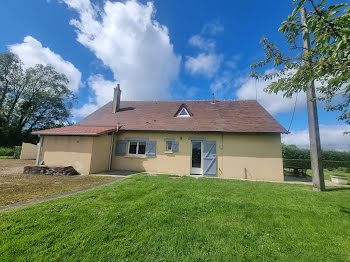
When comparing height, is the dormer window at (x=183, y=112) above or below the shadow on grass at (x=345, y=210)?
above

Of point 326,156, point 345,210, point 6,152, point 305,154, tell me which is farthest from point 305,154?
point 6,152

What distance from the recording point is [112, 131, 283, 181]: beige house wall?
30.6 feet

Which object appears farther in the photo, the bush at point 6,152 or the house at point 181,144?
the bush at point 6,152

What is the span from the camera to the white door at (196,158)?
1020cm

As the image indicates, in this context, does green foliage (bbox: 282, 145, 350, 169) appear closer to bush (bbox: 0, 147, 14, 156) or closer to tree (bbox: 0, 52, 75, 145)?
bush (bbox: 0, 147, 14, 156)

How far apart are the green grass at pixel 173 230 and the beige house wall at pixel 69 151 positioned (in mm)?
5429

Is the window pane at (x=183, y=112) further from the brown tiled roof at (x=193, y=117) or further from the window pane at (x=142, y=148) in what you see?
the window pane at (x=142, y=148)

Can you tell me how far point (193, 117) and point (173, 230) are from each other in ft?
31.9

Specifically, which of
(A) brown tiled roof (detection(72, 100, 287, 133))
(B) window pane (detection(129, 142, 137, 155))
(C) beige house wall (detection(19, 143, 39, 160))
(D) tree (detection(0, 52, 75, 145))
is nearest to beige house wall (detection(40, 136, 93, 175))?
(B) window pane (detection(129, 142, 137, 155))

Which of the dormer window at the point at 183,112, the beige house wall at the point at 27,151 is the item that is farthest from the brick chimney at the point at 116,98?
the beige house wall at the point at 27,151

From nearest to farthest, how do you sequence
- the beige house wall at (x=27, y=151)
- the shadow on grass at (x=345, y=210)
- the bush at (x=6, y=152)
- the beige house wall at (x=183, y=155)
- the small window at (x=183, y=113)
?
1. the shadow on grass at (x=345, y=210)
2. the beige house wall at (x=183, y=155)
3. the small window at (x=183, y=113)
4. the beige house wall at (x=27, y=151)
5. the bush at (x=6, y=152)

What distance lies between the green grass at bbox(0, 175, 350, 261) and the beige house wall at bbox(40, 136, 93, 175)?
5.43m

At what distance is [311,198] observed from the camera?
5191mm

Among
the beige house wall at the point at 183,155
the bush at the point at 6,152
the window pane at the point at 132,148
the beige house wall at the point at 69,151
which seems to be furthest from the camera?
the bush at the point at 6,152
